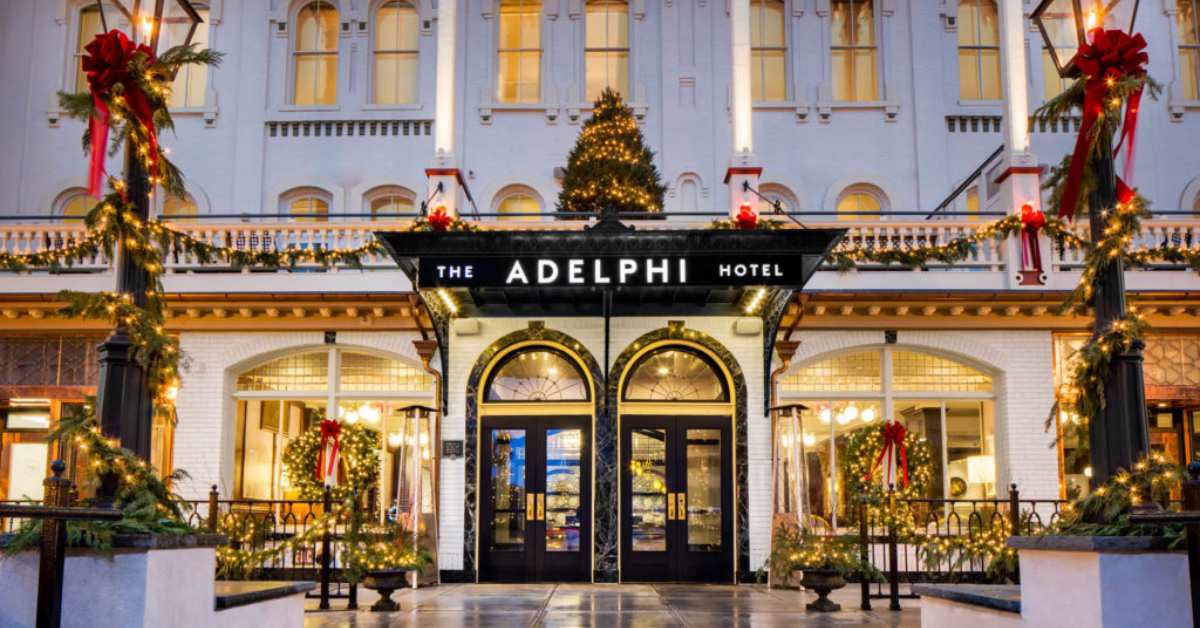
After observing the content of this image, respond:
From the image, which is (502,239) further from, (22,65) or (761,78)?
(22,65)

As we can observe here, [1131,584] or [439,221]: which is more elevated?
[439,221]

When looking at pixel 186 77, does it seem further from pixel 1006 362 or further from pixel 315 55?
pixel 1006 362

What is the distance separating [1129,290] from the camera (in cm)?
1727

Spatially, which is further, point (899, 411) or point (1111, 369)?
point (899, 411)

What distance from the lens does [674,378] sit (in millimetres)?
18359

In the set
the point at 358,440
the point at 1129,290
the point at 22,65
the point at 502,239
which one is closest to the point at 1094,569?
the point at 502,239

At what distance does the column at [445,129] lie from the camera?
17406 millimetres

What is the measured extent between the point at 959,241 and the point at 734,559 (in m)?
5.84

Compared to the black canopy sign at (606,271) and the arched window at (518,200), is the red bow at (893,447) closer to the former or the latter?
the black canopy sign at (606,271)

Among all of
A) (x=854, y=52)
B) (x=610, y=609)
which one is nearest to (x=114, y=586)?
(x=610, y=609)

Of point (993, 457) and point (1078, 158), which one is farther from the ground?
point (1078, 158)

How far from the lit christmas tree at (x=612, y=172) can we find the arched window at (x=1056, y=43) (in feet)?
30.4

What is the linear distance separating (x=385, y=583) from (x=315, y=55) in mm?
12512

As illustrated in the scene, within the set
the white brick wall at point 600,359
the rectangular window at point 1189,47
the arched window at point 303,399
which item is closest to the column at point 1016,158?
the white brick wall at point 600,359
